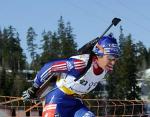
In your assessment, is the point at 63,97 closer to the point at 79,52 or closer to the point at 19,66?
the point at 79,52

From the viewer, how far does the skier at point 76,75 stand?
316 inches

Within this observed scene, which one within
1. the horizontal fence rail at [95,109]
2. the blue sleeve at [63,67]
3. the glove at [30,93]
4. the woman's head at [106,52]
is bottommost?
the horizontal fence rail at [95,109]

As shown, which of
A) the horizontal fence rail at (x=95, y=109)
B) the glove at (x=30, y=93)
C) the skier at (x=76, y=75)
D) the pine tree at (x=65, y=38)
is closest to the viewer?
the skier at (x=76, y=75)

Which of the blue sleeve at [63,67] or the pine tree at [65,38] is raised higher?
the pine tree at [65,38]

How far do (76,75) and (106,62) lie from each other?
0.42 metres

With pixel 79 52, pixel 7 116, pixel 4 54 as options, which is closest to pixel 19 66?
pixel 4 54

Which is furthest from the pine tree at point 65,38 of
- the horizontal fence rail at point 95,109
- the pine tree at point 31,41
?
the horizontal fence rail at point 95,109

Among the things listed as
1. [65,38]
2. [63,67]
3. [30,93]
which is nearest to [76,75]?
[63,67]

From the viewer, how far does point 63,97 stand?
8086 millimetres

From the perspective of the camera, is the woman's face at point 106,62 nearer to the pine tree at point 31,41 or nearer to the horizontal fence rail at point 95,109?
the horizontal fence rail at point 95,109

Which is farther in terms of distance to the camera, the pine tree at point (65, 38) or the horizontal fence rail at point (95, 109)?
the pine tree at point (65, 38)

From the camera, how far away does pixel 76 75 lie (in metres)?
8.05

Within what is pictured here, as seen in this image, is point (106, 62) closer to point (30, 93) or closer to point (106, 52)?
point (106, 52)

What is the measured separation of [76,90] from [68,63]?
0.37m
